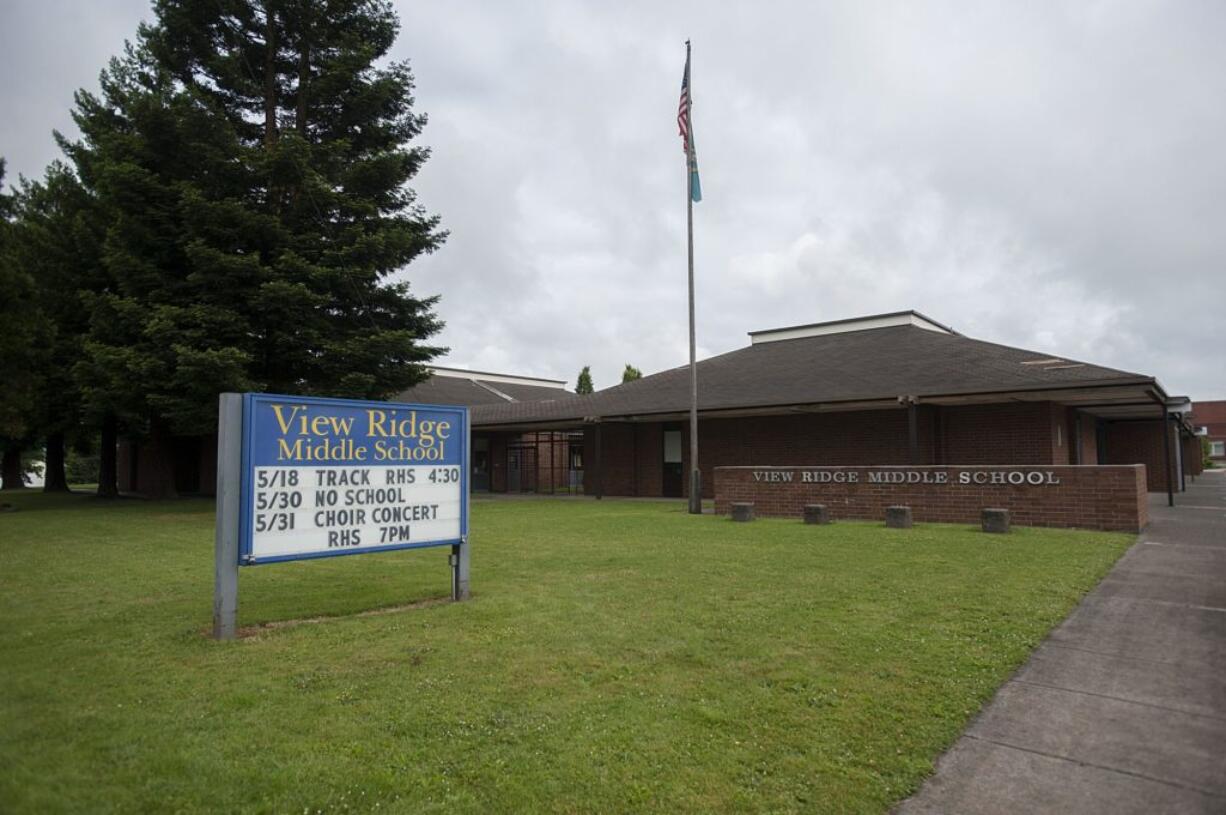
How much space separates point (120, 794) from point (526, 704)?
2024 millimetres

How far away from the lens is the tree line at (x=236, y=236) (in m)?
18.0

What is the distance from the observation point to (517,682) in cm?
489

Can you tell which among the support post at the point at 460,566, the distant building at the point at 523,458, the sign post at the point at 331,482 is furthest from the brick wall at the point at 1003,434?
the support post at the point at 460,566

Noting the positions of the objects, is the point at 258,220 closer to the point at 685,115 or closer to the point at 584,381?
the point at 685,115

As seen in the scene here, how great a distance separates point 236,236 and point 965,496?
17.7 meters

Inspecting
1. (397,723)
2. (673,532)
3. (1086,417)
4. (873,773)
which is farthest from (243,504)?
(1086,417)

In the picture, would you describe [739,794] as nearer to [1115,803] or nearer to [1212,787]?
[1115,803]

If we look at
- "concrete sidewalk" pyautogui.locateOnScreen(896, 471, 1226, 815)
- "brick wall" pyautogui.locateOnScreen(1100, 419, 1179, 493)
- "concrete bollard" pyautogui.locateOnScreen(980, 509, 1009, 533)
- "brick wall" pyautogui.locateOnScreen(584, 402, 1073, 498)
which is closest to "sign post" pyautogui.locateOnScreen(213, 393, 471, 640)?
"concrete sidewalk" pyautogui.locateOnScreen(896, 471, 1226, 815)

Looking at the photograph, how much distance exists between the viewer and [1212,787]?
3.45 m

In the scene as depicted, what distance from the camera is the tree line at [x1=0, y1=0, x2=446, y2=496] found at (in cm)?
1805

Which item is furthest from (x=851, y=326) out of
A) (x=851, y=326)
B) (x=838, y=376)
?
(x=838, y=376)

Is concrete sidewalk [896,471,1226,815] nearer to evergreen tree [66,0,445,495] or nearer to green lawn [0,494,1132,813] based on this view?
green lawn [0,494,1132,813]

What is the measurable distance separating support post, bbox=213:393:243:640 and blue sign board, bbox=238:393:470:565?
0.21 feet

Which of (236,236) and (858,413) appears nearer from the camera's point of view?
(236,236)
